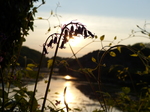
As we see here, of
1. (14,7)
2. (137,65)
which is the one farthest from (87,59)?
(14,7)

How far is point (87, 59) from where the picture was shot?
1625 centimetres

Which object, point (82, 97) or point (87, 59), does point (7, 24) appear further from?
point (87, 59)

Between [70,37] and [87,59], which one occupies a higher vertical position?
[87,59]

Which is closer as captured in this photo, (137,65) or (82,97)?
(82,97)

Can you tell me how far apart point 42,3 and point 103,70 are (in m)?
12.4

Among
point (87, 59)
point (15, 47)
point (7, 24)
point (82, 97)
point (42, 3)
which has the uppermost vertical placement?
point (87, 59)

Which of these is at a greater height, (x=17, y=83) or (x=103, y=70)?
(x=103, y=70)

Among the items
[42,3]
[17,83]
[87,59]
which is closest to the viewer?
[17,83]

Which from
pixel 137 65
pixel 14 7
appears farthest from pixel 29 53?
pixel 14 7

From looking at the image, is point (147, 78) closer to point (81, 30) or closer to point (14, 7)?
point (14, 7)

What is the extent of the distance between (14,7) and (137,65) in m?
13.4

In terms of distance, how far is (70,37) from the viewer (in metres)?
1.47

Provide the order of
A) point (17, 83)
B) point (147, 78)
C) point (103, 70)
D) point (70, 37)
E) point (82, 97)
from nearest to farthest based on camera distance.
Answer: point (70, 37), point (17, 83), point (82, 97), point (147, 78), point (103, 70)

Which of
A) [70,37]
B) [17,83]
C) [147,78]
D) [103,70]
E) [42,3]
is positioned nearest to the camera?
[70,37]
